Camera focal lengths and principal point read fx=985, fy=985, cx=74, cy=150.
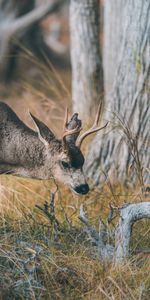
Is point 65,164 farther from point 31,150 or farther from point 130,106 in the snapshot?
point 130,106

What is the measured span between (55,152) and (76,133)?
23 centimetres

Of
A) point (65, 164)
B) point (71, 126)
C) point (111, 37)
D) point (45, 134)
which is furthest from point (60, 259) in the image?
point (111, 37)

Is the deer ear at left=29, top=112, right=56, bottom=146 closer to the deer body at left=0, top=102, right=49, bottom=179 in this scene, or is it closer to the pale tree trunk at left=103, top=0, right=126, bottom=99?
the deer body at left=0, top=102, right=49, bottom=179

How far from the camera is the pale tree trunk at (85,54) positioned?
10430 mm

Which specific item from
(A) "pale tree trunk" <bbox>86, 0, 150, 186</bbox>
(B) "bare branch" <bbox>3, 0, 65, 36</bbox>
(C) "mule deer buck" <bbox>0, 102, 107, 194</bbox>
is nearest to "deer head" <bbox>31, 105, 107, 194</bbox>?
(C) "mule deer buck" <bbox>0, 102, 107, 194</bbox>

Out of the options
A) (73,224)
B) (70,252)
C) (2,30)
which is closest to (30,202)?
(73,224)

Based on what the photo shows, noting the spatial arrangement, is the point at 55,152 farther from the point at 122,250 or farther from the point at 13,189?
the point at 122,250

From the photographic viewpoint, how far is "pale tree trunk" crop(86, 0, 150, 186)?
8.45 meters

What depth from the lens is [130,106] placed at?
864cm

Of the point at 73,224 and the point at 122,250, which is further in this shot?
the point at 73,224

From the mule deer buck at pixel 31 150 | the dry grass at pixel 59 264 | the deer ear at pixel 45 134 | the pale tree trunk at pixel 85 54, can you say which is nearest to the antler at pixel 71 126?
the mule deer buck at pixel 31 150

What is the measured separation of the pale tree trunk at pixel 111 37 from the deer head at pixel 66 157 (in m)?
2.53

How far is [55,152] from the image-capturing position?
7.51 meters

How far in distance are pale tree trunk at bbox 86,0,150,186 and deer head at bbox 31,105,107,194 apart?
864mm
